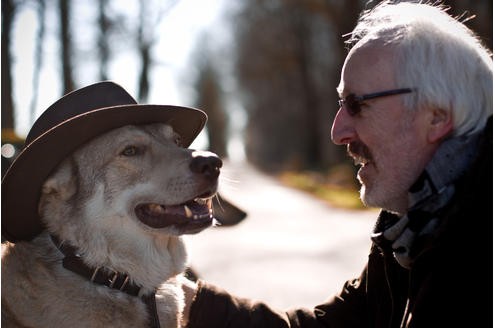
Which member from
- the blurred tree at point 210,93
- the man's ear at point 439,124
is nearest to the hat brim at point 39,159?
the man's ear at point 439,124

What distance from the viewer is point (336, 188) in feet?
73.8

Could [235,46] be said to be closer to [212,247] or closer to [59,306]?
[212,247]

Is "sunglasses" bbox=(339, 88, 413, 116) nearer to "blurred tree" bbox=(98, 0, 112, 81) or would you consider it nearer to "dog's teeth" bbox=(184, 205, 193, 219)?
"dog's teeth" bbox=(184, 205, 193, 219)

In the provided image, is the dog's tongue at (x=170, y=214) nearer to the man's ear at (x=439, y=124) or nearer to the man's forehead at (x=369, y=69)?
the man's forehead at (x=369, y=69)

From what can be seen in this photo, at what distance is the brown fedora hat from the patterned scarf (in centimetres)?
138

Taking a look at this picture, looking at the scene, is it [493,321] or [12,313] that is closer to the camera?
[493,321]

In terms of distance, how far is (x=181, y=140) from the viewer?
3.52 m

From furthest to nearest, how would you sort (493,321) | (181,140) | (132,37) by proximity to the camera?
(132,37) < (181,140) < (493,321)

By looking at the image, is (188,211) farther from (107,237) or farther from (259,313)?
(259,313)

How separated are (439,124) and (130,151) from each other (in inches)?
64.9

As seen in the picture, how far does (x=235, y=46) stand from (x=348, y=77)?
4000cm

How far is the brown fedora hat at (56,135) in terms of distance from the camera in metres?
2.64

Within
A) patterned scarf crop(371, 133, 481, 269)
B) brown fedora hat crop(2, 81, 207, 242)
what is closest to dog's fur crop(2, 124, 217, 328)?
brown fedora hat crop(2, 81, 207, 242)

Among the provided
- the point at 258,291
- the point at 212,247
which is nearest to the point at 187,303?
the point at 258,291
